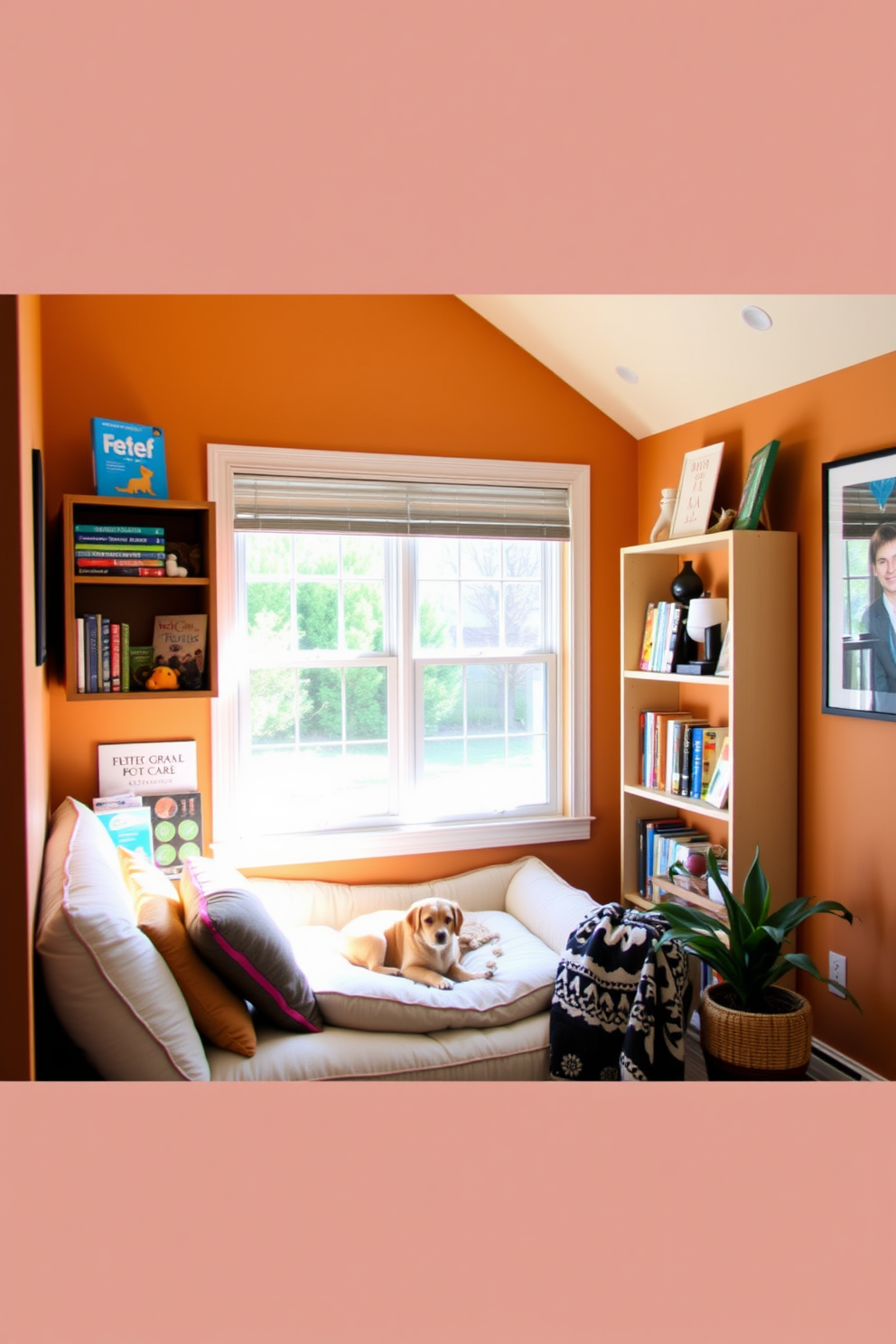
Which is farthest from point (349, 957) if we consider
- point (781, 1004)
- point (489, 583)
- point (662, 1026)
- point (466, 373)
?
point (466, 373)

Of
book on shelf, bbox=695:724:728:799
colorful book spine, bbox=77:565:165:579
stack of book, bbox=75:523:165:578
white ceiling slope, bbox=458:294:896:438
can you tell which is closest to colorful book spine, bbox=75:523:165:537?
stack of book, bbox=75:523:165:578

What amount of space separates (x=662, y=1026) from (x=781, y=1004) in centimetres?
42

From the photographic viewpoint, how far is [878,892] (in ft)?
8.49

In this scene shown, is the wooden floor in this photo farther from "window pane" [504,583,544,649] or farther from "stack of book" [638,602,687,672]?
"window pane" [504,583,544,649]

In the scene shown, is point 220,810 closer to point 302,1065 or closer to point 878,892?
point 302,1065

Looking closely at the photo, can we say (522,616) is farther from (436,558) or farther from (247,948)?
(247,948)

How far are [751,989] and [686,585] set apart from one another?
147cm

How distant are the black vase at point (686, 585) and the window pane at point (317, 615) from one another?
1319mm

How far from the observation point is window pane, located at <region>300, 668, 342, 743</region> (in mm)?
3414

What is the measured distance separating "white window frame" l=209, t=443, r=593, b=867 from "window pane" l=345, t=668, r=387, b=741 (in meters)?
0.10

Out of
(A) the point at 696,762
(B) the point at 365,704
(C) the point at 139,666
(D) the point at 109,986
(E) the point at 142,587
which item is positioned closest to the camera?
(D) the point at 109,986

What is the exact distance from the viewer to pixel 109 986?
5.85 feet

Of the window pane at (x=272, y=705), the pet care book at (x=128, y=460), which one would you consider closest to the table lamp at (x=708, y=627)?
the window pane at (x=272, y=705)

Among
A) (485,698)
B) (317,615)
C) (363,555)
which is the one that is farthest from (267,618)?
(485,698)
